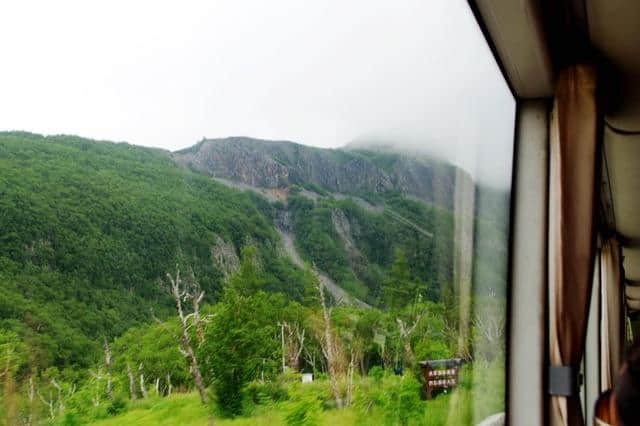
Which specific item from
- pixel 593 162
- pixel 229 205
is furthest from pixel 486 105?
pixel 229 205

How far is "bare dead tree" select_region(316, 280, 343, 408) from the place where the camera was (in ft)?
6.05

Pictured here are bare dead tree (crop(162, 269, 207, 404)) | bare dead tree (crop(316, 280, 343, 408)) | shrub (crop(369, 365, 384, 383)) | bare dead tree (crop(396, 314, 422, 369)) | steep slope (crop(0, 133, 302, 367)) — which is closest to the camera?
steep slope (crop(0, 133, 302, 367))

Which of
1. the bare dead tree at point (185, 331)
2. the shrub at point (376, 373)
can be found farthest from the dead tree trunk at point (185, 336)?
the shrub at point (376, 373)

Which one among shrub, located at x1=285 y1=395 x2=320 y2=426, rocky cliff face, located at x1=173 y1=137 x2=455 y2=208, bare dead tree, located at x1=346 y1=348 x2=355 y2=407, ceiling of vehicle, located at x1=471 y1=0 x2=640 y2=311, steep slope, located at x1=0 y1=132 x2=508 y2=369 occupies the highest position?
ceiling of vehicle, located at x1=471 y1=0 x2=640 y2=311

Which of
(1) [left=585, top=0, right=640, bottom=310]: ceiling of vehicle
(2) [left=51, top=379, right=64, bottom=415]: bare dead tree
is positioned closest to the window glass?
(2) [left=51, top=379, right=64, bottom=415]: bare dead tree

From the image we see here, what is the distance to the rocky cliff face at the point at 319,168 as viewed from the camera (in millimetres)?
1598

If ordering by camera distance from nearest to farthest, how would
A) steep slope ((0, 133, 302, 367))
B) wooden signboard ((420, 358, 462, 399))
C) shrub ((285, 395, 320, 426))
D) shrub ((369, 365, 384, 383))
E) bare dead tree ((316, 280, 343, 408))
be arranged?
steep slope ((0, 133, 302, 367)) < shrub ((285, 395, 320, 426)) < bare dead tree ((316, 280, 343, 408)) < shrub ((369, 365, 384, 383)) < wooden signboard ((420, 358, 462, 399))

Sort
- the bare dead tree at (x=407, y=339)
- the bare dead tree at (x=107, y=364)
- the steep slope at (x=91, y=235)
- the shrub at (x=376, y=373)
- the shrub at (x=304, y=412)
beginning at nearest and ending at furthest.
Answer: the steep slope at (x=91, y=235)
the bare dead tree at (x=107, y=364)
the shrub at (x=304, y=412)
the shrub at (x=376, y=373)
the bare dead tree at (x=407, y=339)

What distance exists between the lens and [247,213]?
1687mm

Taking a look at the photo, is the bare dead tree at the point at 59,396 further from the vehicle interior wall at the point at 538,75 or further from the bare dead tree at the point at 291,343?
the vehicle interior wall at the point at 538,75

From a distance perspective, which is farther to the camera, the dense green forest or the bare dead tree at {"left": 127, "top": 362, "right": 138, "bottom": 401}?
the bare dead tree at {"left": 127, "top": 362, "right": 138, "bottom": 401}

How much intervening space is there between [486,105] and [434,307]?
940mm

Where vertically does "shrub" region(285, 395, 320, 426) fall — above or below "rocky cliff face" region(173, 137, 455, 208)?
below

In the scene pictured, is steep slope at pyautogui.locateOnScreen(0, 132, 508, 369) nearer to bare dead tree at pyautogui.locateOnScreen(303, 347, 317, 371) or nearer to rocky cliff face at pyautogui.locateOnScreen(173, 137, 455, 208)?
rocky cliff face at pyautogui.locateOnScreen(173, 137, 455, 208)
